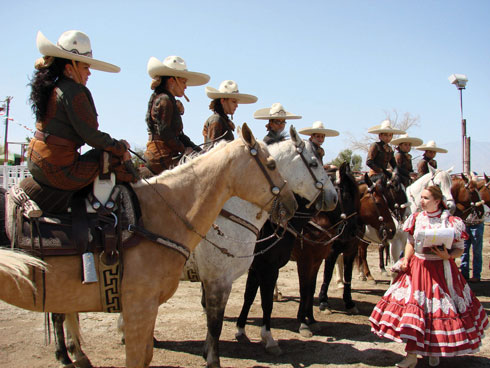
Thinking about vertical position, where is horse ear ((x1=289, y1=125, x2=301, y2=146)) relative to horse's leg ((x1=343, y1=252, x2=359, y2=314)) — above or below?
above

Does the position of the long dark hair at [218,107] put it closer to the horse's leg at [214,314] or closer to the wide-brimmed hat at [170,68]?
the wide-brimmed hat at [170,68]

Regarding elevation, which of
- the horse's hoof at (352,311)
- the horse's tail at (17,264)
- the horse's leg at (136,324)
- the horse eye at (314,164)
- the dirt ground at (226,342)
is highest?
the horse eye at (314,164)

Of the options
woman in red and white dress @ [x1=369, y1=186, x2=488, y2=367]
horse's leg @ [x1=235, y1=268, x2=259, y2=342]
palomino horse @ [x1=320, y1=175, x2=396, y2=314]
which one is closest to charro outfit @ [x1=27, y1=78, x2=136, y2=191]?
horse's leg @ [x1=235, y1=268, x2=259, y2=342]

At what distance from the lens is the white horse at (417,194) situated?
7.09 meters

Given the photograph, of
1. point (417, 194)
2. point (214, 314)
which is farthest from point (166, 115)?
point (417, 194)

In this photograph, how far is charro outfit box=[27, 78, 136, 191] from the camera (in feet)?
10.1

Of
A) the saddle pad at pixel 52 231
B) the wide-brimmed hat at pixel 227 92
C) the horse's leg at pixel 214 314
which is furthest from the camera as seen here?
the wide-brimmed hat at pixel 227 92

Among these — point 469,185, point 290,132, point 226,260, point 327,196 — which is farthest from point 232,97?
point 469,185

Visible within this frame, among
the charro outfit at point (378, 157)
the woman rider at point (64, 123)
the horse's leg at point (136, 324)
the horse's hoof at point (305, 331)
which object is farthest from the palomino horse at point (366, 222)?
the woman rider at point (64, 123)

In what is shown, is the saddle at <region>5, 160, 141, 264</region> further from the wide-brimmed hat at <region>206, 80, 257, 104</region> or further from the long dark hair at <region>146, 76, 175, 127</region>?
the wide-brimmed hat at <region>206, 80, 257, 104</region>

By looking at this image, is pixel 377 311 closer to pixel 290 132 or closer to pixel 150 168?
pixel 290 132

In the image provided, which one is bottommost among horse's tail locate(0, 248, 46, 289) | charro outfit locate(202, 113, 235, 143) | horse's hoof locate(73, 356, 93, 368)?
horse's hoof locate(73, 356, 93, 368)

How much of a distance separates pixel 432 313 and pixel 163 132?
3604mm

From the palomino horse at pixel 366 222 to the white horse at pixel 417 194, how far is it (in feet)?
1.66
